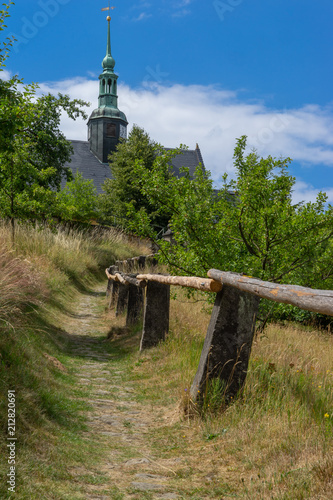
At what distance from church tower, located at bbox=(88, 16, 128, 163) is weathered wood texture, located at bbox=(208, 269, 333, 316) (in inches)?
2337

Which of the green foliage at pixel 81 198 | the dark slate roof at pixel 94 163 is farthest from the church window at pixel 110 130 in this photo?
the green foliage at pixel 81 198

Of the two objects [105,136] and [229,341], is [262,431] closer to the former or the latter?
[229,341]

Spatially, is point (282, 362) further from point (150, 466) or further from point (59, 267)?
point (59, 267)

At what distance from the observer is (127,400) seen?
5.24m

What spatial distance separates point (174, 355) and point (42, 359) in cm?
168

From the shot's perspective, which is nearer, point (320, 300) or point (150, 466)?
point (320, 300)

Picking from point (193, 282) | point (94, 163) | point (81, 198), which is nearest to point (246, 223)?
point (193, 282)

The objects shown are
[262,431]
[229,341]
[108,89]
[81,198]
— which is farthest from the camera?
[108,89]

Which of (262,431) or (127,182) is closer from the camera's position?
(262,431)

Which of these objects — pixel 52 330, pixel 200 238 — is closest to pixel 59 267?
pixel 52 330

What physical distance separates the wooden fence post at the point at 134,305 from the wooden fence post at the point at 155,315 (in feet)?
5.86

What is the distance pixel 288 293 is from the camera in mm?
3012

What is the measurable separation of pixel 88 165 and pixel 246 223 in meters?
55.1

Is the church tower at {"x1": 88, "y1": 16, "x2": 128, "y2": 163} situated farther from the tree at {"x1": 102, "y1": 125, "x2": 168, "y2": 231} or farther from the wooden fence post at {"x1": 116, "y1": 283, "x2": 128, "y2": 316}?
the wooden fence post at {"x1": 116, "y1": 283, "x2": 128, "y2": 316}
